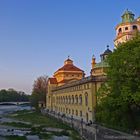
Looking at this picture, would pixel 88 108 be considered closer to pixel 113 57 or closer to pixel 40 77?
pixel 113 57

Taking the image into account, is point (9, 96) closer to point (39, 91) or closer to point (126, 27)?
point (39, 91)

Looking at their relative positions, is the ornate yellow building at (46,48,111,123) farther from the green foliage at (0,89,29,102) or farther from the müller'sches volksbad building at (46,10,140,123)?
the green foliage at (0,89,29,102)

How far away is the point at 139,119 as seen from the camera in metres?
28.5

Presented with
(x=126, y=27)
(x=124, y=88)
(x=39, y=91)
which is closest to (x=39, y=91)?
(x=39, y=91)

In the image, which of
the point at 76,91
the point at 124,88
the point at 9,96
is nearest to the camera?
the point at 124,88

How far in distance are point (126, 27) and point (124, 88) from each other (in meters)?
31.5

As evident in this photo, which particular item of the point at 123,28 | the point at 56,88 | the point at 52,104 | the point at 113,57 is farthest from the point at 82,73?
the point at 113,57

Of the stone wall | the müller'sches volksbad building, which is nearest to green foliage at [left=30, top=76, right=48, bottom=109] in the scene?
the müller'sches volksbad building

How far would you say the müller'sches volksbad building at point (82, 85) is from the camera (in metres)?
41.7

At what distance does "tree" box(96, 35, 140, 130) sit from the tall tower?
2609 cm

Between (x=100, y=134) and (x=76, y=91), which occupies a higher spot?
(x=76, y=91)

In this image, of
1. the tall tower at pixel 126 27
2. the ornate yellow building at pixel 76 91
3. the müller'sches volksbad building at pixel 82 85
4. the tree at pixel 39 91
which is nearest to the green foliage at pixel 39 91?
the tree at pixel 39 91

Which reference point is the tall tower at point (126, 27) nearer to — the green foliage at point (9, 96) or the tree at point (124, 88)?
the tree at point (124, 88)

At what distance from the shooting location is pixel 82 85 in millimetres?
46188
